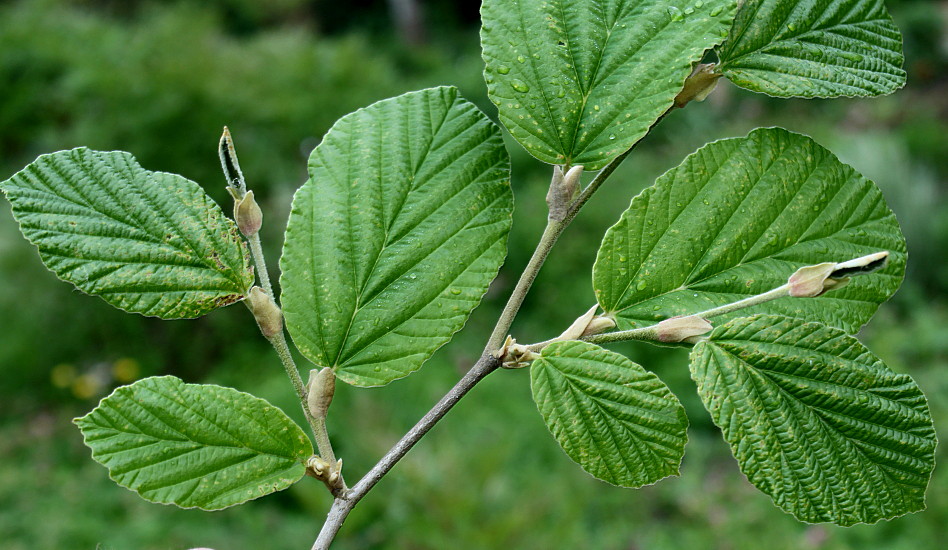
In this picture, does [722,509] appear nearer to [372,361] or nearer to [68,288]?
[372,361]

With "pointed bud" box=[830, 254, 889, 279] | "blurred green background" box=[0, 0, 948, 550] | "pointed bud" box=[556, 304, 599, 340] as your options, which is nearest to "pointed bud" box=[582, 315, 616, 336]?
"pointed bud" box=[556, 304, 599, 340]

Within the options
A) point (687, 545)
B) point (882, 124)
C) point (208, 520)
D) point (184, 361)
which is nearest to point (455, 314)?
point (687, 545)

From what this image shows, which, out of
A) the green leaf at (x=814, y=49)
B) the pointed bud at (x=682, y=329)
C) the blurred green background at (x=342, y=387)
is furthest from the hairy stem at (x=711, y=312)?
the blurred green background at (x=342, y=387)

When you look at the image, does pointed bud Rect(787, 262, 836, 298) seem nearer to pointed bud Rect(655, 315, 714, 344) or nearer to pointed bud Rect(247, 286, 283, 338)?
pointed bud Rect(655, 315, 714, 344)

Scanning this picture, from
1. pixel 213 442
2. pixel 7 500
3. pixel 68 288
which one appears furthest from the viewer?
pixel 68 288

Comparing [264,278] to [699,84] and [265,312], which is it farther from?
[699,84]

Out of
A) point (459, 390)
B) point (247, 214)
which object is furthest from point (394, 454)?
point (247, 214)
